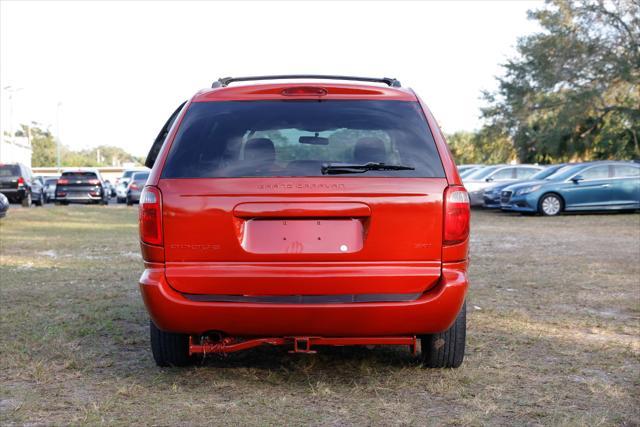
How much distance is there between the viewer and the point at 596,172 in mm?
21828

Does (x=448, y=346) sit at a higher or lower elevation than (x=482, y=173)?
lower

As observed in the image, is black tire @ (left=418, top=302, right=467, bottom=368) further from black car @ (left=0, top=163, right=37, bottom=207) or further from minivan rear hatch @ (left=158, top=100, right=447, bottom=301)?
black car @ (left=0, top=163, right=37, bottom=207)

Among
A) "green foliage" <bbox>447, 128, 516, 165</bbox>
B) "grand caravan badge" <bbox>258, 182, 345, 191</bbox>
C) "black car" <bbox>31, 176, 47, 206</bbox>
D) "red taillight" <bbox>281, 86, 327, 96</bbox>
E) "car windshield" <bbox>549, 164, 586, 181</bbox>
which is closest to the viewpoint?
"grand caravan badge" <bbox>258, 182, 345, 191</bbox>

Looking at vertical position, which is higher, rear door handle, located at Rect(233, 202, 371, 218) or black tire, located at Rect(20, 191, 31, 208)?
rear door handle, located at Rect(233, 202, 371, 218)

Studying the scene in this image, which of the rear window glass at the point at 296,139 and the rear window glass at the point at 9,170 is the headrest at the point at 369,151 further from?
the rear window glass at the point at 9,170

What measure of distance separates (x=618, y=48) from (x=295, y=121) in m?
36.6

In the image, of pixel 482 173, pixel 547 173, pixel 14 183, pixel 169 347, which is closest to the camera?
pixel 169 347

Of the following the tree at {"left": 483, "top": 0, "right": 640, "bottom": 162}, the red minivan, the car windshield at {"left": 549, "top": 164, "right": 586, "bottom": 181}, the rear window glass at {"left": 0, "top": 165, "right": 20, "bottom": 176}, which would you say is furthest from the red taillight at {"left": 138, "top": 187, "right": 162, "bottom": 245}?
the tree at {"left": 483, "top": 0, "right": 640, "bottom": 162}

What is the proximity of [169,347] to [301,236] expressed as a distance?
1319 mm

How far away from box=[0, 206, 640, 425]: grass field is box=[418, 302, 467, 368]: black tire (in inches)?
3.2

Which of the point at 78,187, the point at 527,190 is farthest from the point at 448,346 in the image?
the point at 78,187

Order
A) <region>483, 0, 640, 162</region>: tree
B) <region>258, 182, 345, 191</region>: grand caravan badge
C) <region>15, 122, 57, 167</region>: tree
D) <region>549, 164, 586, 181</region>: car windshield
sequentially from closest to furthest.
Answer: <region>258, 182, 345, 191</region>: grand caravan badge, <region>549, 164, 586, 181</region>: car windshield, <region>483, 0, 640, 162</region>: tree, <region>15, 122, 57, 167</region>: tree

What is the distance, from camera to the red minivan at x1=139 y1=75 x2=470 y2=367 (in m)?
4.35

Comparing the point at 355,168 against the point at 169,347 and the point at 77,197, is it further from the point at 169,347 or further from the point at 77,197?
the point at 77,197
